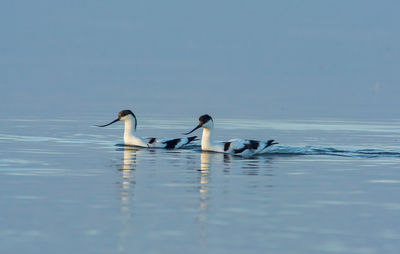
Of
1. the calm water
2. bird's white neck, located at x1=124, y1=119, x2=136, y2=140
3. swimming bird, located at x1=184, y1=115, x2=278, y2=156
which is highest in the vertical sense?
bird's white neck, located at x1=124, y1=119, x2=136, y2=140

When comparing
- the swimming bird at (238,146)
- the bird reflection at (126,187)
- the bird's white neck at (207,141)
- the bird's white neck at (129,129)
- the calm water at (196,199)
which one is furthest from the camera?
the bird's white neck at (129,129)

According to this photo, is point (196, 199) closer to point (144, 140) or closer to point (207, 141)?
point (207, 141)

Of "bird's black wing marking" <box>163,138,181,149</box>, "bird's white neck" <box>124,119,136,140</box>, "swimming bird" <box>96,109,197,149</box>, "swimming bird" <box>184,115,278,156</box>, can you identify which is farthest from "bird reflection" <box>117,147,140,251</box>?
"swimming bird" <box>184,115,278,156</box>

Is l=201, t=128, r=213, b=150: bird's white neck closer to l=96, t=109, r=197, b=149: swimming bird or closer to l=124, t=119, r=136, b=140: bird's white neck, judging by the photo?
l=96, t=109, r=197, b=149: swimming bird

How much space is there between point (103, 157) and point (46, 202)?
9387 millimetres

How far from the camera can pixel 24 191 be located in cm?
1909

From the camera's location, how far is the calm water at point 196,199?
14.5m

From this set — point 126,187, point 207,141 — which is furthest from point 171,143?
point 126,187


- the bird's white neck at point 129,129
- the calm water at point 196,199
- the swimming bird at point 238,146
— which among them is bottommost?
the calm water at point 196,199

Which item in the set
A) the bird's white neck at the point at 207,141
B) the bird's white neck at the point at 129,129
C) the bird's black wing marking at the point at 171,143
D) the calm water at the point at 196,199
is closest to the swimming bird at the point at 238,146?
Result: the bird's white neck at the point at 207,141

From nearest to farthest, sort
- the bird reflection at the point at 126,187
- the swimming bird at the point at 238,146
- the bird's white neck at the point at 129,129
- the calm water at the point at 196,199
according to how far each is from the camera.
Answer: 1. the calm water at the point at 196,199
2. the bird reflection at the point at 126,187
3. the swimming bird at the point at 238,146
4. the bird's white neck at the point at 129,129

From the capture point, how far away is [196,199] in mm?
18250

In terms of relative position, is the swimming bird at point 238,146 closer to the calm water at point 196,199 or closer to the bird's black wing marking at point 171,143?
the calm water at point 196,199

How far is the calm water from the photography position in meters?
14.5
